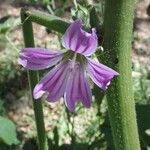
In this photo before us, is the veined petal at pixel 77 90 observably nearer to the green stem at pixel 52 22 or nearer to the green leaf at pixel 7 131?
the green stem at pixel 52 22

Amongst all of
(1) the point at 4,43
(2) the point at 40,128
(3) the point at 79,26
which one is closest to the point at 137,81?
(1) the point at 4,43

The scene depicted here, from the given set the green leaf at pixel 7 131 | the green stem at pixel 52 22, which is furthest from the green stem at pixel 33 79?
the green leaf at pixel 7 131

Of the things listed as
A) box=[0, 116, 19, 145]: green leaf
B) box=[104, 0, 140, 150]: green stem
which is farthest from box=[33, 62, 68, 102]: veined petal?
box=[0, 116, 19, 145]: green leaf

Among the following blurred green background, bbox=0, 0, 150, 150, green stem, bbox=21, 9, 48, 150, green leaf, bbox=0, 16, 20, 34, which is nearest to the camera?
green stem, bbox=21, 9, 48, 150

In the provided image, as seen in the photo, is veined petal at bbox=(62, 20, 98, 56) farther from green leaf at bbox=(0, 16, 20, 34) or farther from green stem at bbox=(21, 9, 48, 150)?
green leaf at bbox=(0, 16, 20, 34)

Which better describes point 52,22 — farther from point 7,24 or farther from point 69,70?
point 7,24

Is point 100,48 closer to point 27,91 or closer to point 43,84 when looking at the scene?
point 43,84
